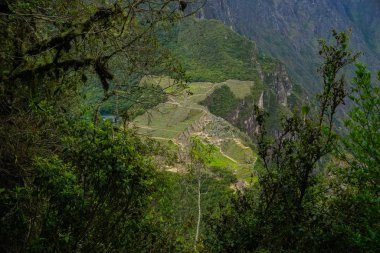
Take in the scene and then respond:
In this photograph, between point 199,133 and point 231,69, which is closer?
point 199,133

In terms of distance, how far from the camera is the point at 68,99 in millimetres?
9516

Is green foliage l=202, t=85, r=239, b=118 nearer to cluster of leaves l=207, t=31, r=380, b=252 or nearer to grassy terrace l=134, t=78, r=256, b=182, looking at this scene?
grassy terrace l=134, t=78, r=256, b=182

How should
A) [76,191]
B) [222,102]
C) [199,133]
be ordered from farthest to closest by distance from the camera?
[222,102] < [199,133] < [76,191]

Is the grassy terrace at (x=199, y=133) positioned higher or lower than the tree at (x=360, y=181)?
lower

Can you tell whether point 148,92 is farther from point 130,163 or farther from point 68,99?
point 130,163

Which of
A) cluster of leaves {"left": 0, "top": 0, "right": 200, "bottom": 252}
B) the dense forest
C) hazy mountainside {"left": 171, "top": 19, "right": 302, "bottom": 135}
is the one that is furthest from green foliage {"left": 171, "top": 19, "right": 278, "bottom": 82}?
the dense forest

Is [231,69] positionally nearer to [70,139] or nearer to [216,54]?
[216,54]

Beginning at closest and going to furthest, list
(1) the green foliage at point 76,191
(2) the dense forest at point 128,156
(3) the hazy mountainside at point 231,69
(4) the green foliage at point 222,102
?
(1) the green foliage at point 76,191 → (2) the dense forest at point 128,156 → (4) the green foliage at point 222,102 → (3) the hazy mountainside at point 231,69

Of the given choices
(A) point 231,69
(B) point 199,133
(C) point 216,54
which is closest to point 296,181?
(B) point 199,133

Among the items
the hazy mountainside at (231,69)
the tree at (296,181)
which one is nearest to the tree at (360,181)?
the tree at (296,181)

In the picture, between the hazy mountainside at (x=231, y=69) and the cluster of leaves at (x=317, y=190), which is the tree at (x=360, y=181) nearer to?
the cluster of leaves at (x=317, y=190)

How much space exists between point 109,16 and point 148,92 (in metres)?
1.74

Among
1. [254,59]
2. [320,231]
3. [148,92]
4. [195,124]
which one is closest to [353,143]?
[320,231]

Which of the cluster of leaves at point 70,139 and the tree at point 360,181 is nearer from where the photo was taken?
the cluster of leaves at point 70,139
